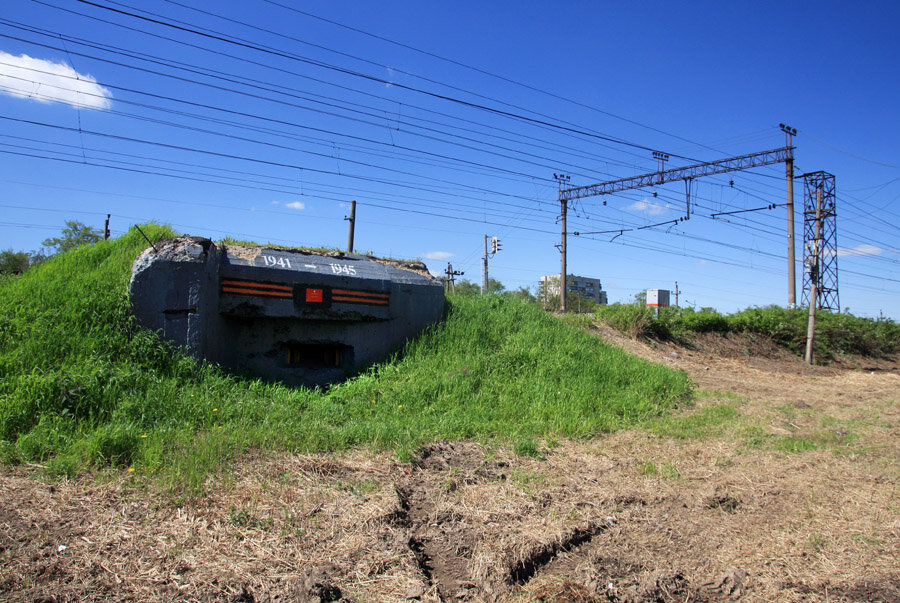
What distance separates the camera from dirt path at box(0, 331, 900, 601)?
292 centimetres

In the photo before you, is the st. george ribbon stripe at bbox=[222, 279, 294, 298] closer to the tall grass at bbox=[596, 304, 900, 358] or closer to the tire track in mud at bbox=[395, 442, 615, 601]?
the tire track in mud at bbox=[395, 442, 615, 601]

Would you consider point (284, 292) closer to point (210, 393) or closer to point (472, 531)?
point (210, 393)

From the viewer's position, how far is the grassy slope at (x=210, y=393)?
4.52 metres

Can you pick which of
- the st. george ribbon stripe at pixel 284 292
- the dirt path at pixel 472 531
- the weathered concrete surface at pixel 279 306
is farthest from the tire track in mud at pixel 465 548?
the st. george ribbon stripe at pixel 284 292

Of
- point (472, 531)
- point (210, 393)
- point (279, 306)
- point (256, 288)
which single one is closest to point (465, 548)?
point (472, 531)

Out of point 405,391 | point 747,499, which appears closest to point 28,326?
point 405,391

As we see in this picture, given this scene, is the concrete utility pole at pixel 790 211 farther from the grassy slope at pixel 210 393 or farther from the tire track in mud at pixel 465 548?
the tire track in mud at pixel 465 548

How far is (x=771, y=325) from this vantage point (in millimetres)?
15930

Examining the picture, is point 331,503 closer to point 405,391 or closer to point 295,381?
point 405,391

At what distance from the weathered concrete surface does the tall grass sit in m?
7.06

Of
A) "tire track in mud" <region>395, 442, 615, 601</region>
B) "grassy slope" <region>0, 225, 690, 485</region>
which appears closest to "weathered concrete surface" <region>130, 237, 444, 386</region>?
"grassy slope" <region>0, 225, 690, 485</region>

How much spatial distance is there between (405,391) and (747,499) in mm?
4011

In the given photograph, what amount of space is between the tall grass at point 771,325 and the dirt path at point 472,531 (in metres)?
8.49

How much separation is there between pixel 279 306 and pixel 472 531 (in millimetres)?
4846
